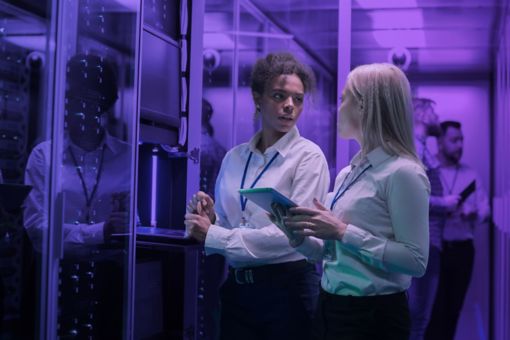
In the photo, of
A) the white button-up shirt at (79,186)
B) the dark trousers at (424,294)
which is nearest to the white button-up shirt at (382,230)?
the white button-up shirt at (79,186)

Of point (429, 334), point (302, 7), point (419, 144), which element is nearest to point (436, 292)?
point (429, 334)

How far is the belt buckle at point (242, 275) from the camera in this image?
6.83ft

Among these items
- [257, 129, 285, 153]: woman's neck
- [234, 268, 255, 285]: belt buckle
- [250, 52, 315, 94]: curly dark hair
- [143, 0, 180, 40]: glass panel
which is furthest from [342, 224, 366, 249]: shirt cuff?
[143, 0, 180, 40]: glass panel

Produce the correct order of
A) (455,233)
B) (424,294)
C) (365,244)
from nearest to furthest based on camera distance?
1. (365,244)
2. (424,294)
3. (455,233)

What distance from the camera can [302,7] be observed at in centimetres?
390

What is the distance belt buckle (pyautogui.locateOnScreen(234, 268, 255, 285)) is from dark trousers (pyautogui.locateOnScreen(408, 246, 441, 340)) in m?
1.91

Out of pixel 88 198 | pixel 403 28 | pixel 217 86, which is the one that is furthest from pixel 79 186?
pixel 217 86

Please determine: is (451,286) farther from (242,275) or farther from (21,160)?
(21,160)

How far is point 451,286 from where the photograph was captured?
3.92 m

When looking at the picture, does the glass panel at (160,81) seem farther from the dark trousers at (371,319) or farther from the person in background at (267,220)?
the dark trousers at (371,319)

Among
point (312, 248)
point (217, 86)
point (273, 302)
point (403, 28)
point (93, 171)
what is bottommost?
point (273, 302)

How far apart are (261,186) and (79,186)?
0.66 metres

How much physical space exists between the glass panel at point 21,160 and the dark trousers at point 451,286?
109 inches

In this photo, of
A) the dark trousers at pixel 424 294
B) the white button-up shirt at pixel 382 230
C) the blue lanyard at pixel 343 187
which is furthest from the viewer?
the dark trousers at pixel 424 294
